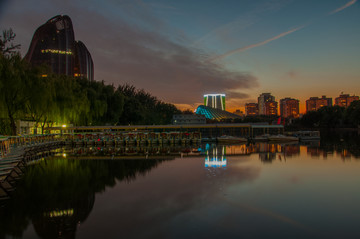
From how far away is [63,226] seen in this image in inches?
381

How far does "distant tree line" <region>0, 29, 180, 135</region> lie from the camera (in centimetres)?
3011

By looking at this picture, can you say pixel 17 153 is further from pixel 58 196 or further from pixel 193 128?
pixel 193 128

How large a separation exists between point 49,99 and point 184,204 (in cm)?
2934

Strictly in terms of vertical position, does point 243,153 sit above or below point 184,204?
above

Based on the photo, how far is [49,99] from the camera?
35.5 m

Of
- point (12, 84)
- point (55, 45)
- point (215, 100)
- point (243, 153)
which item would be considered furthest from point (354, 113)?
point (55, 45)

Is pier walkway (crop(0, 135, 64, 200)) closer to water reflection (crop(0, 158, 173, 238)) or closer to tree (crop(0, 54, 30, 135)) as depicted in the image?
water reflection (crop(0, 158, 173, 238))

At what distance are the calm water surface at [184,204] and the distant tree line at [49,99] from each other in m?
14.8

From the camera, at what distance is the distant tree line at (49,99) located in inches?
1185

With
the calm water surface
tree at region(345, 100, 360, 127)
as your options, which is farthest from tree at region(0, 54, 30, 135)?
tree at region(345, 100, 360, 127)

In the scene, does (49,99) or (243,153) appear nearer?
(243,153)

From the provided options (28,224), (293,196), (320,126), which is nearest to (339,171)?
(293,196)

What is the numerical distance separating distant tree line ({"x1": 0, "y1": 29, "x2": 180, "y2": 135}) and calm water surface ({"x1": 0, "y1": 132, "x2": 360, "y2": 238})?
14828 millimetres

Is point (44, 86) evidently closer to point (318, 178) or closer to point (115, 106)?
point (115, 106)
